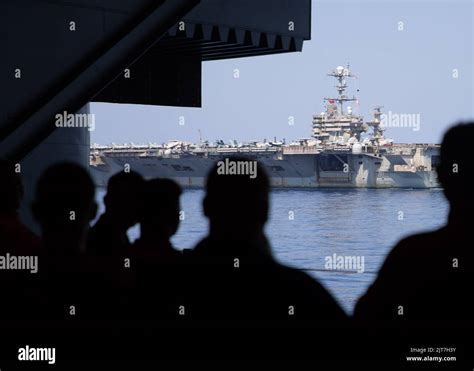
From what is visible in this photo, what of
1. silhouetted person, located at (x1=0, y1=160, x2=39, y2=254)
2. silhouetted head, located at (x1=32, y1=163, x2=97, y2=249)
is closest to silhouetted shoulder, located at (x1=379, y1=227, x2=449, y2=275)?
silhouetted head, located at (x1=32, y1=163, x2=97, y2=249)

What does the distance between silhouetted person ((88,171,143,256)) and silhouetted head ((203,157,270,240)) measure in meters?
1.09

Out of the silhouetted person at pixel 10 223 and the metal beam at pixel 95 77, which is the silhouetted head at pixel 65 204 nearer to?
the silhouetted person at pixel 10 223

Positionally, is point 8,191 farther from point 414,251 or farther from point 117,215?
point 414,251

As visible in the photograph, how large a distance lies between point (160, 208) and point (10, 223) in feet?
2.21

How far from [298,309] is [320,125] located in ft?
375

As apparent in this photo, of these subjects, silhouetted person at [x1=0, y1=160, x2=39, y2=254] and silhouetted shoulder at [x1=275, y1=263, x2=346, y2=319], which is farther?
silhouetted person at [x1=0, y1=160, x2=39, y2=254]

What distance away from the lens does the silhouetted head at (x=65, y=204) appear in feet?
11.0

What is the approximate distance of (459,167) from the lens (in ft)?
9.35

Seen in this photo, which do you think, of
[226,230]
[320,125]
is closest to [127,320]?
[226,230]

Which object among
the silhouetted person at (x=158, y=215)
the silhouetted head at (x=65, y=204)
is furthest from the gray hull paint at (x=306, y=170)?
the silhouetted head at (x=65, y=204)

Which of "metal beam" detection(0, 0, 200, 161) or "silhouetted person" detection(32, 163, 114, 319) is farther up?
"metal beam" detection(0, 0, 200, 161)

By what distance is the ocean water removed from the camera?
4569cm

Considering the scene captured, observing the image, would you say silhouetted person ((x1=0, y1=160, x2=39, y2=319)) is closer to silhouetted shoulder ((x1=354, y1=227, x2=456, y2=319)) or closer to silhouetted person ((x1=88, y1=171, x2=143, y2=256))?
silhouetted person ((x1=88, y1=171, x2=143, y2=256))

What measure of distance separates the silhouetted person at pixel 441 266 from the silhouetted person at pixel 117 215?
1.48 m
